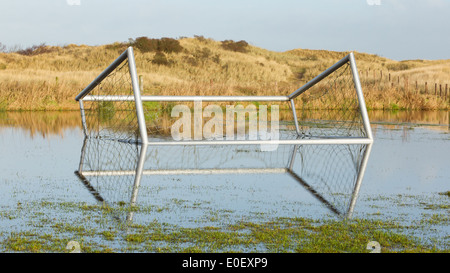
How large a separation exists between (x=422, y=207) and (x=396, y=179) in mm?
1933

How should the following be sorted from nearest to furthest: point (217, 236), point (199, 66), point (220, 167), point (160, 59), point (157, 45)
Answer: point (217, 236) < point (220, 167) < point (160, 59) < point (199, 66) < point (157, 45)

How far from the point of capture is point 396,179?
322 inches

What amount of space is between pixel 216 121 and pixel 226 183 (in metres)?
12.8

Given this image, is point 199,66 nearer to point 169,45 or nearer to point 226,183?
point 169,45

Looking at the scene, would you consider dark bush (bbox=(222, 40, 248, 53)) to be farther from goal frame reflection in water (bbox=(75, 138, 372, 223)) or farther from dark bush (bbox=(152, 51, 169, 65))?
goal frame reflection in water (bbox=(75, 138, 372, 223))

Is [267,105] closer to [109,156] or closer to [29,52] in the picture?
[109,156]

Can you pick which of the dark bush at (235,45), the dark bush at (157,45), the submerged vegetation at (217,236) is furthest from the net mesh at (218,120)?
the dark bush at (235,45)

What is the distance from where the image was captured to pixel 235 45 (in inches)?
3142

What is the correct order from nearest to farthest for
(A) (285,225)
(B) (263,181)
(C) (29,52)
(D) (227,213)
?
1. (A) (285,225)
2. (D) (227,213)
3. (B) (263,181)
4. (C) (29,52)

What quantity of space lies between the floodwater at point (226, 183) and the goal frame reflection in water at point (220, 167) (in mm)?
15

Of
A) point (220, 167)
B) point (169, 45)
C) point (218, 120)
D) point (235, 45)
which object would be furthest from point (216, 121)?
point (235, 45)

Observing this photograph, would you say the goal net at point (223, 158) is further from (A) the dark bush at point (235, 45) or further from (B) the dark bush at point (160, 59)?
(A) the dark bush at point (235, 45)
